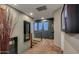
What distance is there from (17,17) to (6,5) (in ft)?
0.90

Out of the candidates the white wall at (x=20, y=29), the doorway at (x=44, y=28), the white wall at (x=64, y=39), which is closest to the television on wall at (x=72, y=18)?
the white wall at (x=64, y=39)

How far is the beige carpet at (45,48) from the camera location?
1.66 meters

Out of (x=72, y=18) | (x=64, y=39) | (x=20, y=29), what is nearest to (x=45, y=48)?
(x=64, y=39)

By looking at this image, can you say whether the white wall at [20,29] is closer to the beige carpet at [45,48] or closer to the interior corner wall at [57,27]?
the beige carpet at [45,48]

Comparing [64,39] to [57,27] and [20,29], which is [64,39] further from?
[20,29]

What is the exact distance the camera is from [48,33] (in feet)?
5.92

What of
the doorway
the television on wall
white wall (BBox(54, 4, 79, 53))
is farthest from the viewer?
the doorway

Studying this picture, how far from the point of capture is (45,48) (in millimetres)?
1710

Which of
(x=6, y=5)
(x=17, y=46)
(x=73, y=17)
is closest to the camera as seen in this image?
(x=73, y=17)

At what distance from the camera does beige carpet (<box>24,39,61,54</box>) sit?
1.66 meters

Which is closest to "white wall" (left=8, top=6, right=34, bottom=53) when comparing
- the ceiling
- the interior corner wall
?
the ceiling

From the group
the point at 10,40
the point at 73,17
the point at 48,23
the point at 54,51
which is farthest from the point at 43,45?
the point at 73,17

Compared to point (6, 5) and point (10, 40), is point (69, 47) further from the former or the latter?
point (6, 5)

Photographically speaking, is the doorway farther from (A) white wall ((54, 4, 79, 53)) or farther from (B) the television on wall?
(B) the television on wall
